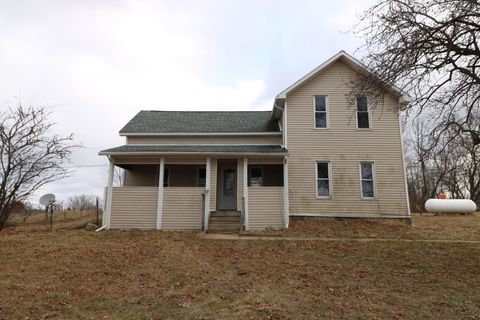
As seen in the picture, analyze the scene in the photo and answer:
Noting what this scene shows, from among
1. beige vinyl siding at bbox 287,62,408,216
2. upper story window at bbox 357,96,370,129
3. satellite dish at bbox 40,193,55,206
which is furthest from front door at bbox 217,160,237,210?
satellite dish at bbox 40,193,55,206

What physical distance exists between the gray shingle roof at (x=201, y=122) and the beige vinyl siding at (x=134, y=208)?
3.75m

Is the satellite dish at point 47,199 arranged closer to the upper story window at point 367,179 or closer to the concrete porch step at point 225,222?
the concrete porch step at point 225,222

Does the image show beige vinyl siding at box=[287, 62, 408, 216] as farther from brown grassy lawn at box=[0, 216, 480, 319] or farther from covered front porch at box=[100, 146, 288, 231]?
brown grassy lawn at box=[0, 216, 480, 319]

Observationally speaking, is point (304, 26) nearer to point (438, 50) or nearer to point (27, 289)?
point (438, 50)

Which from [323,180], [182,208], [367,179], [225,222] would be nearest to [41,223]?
[182,208]

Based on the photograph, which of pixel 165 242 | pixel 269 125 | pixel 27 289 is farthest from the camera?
pixel 269 125

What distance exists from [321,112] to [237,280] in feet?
33.5

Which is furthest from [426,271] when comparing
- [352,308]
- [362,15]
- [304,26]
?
[304,26]

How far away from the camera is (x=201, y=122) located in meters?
17.2

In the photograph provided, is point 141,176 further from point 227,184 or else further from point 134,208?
point 227,184

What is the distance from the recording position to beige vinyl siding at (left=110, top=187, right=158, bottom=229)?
13.4 m

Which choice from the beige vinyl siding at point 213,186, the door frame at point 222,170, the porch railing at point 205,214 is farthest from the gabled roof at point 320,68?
the porch railing at point 205,214

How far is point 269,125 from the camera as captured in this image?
16766 millimetres

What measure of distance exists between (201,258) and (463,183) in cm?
3409
